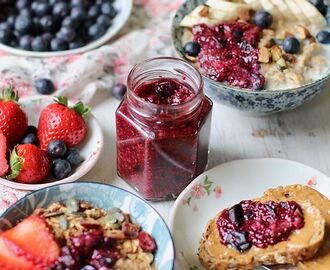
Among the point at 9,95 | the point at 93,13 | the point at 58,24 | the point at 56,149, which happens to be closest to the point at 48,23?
the point at 58,24

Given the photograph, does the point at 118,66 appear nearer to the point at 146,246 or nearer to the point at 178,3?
the point at 178,3

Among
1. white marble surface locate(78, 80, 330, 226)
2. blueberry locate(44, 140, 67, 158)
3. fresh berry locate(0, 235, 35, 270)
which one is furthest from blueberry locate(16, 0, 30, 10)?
fresh berry locate(0, 235, 35, 270)

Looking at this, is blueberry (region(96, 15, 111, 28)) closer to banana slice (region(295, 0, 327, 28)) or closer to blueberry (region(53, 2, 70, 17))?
blueberry (region(53, 2, 70, 17))

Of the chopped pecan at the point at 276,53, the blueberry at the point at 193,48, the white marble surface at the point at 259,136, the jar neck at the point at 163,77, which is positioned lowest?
the white marble surface at the point at 259,136

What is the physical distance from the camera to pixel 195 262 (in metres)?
1.56

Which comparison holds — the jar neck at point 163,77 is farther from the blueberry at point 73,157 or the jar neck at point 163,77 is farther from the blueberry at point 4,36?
the blueberry at point 4,36

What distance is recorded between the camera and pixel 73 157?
5.76 ft

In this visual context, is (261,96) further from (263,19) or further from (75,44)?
(75,44)

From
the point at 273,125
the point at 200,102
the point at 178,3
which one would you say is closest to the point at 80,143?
the point at 200,102

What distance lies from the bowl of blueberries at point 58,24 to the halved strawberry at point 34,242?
2.57ft

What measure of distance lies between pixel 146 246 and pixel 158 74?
17.8 inches

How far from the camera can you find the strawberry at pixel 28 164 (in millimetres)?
1664

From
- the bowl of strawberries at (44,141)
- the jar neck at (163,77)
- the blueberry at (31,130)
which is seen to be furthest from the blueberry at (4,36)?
the jar neck at (163,77)

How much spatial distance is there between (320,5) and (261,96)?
42 cm
